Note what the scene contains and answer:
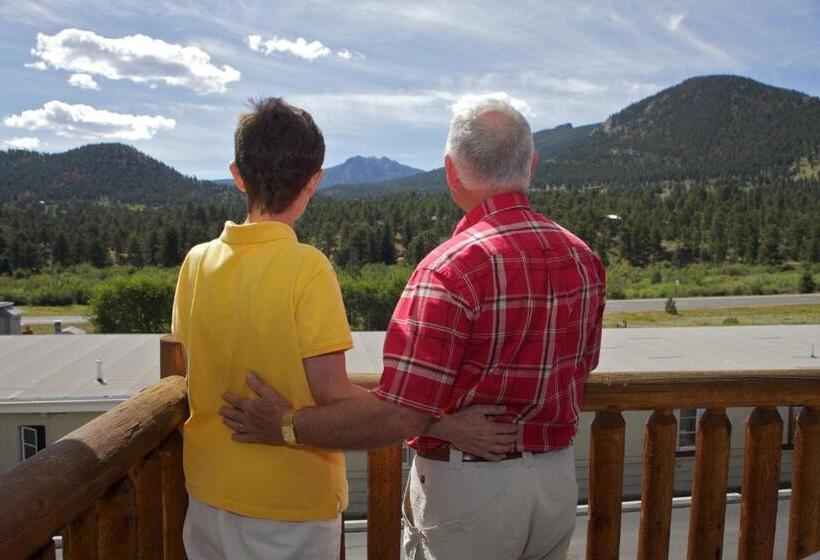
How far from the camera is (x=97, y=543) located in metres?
1.45

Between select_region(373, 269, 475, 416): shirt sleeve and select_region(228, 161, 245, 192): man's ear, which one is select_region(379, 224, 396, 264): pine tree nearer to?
select_region(228, 161, 245, 192): man's ear

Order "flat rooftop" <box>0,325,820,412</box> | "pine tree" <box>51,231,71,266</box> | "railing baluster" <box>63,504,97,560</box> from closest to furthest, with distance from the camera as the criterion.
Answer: "railing baluster" <box>63,504,97,560</box> < "flat rooftop" <box>0,325,820,412</box> < "pine tree" <box>51,231,71,266</box>

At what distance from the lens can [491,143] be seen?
1.58 metres

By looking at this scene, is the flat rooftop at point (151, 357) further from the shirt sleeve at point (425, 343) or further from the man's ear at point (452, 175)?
the shirt sleeve at point (425, 343)

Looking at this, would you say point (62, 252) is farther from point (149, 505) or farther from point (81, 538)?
point (81, 538)

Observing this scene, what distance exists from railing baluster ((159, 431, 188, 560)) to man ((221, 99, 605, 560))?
13.2 inches

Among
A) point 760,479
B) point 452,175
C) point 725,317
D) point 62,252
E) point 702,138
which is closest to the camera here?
point 452,175

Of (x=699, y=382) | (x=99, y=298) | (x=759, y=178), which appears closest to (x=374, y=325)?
(x=99, y=298)

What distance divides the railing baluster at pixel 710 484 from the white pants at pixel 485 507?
→ 1.99ft

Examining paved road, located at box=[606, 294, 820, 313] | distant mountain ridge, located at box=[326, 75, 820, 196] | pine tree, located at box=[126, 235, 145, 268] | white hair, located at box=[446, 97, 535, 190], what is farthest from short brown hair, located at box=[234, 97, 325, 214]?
distant mountain ridge, located at box=[326, 75, 820, 196]

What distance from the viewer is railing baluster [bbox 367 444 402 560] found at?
1.93 m

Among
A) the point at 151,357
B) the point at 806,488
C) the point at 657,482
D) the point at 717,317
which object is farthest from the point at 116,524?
the point at 717,317

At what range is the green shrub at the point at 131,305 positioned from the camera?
127 ft

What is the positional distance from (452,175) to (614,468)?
3.11 ft
